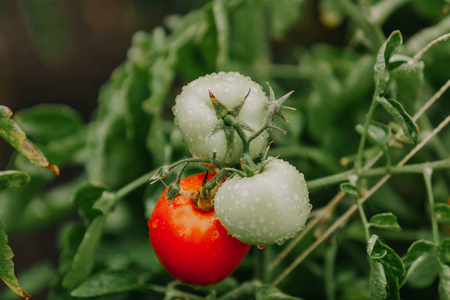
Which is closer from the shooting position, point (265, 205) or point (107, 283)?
point (265, 205)

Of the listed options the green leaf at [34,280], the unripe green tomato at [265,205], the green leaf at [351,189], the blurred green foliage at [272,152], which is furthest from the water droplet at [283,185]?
the green leaf at [34,280]

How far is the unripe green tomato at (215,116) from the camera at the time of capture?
44cm

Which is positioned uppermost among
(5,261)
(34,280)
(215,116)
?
(215,116)

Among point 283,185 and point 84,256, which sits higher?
point 283,185

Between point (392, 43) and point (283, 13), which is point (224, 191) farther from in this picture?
point (283, 13)

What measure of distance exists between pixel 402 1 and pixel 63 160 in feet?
2.02

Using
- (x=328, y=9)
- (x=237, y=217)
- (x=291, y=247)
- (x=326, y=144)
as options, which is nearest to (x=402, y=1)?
(x=328, y=9)

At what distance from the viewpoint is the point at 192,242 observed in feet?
1.53

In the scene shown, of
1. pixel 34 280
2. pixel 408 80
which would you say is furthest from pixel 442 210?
pixel 34 280

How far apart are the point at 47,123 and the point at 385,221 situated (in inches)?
22.4

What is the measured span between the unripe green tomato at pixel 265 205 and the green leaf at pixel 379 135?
0.45 feet

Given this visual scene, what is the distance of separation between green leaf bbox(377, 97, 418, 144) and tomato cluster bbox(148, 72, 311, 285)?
0.39 feet

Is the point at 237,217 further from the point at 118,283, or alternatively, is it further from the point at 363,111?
the point at 363,111

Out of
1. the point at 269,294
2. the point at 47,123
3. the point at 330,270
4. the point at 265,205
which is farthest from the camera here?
the point at 47,123
